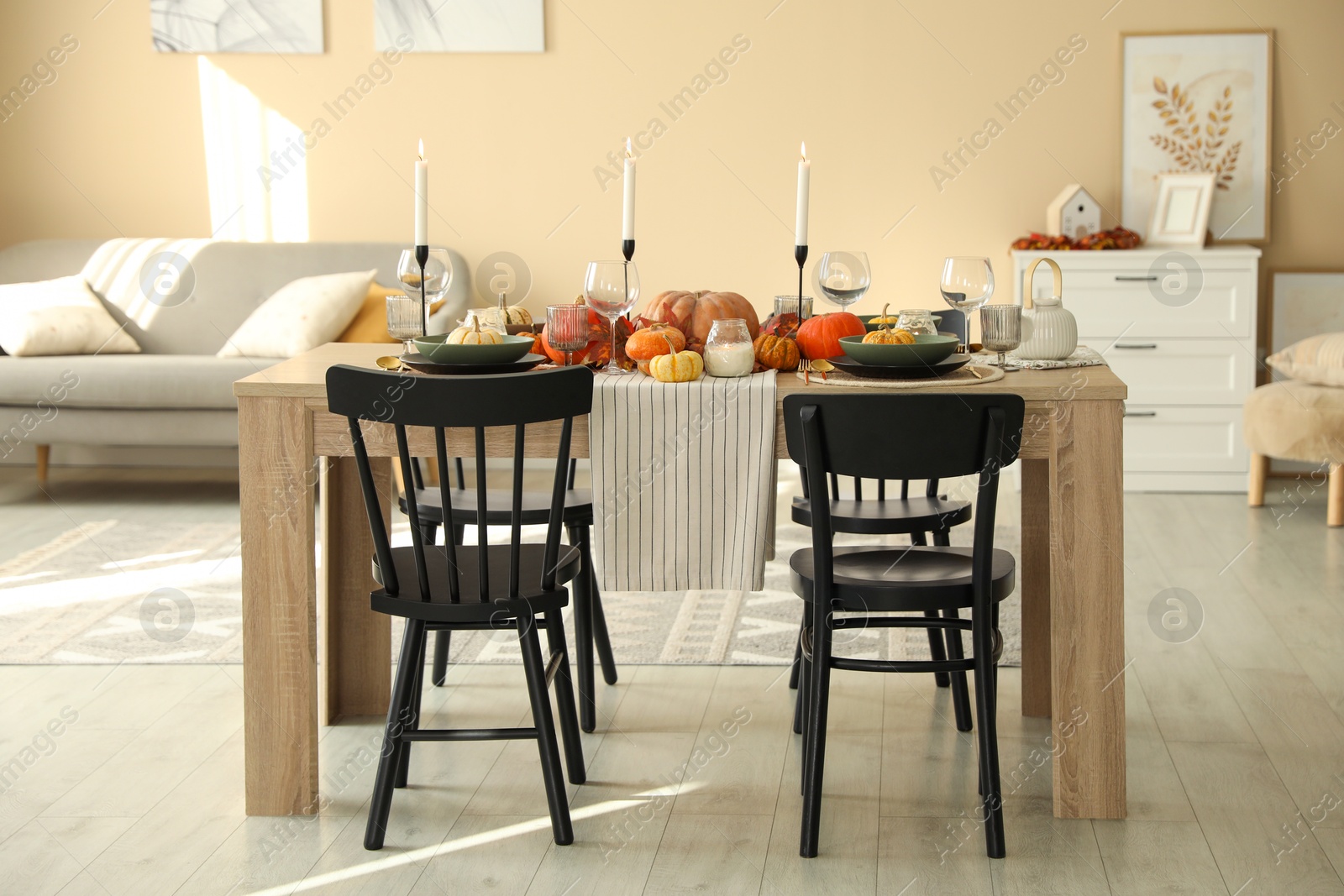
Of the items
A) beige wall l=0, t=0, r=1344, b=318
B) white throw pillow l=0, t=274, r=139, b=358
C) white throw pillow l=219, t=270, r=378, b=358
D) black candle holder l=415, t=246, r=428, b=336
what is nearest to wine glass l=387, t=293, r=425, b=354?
black candle holder l=415, t=246, r=428, b=336

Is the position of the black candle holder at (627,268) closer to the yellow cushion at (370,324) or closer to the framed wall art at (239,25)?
the yellow cushion at (370,324)

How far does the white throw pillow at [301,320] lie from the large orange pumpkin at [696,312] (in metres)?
2.46

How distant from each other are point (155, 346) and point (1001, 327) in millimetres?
3620

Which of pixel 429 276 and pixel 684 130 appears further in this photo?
pixel 684 130

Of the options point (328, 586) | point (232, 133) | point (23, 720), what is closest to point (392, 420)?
point (328, 586)

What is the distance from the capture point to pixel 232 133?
16.3 ft

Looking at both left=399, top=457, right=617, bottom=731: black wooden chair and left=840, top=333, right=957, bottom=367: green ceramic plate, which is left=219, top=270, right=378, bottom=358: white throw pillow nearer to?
left=399, top=457, right=617, bottom=731: black wooden chair

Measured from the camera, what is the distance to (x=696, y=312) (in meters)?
2.16

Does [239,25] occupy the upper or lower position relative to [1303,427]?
upper

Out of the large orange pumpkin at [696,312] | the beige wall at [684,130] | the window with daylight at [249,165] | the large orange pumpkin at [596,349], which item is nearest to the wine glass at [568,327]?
the large orange pumpkin at [596,349]

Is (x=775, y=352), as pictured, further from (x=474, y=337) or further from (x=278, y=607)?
(x=278, y=607)

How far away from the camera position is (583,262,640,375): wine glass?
81.7 inches

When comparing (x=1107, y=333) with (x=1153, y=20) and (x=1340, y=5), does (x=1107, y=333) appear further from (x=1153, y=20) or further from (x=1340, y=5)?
(x=1340, y=5)

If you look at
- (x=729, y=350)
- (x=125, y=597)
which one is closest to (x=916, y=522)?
(x=729, y=350)
